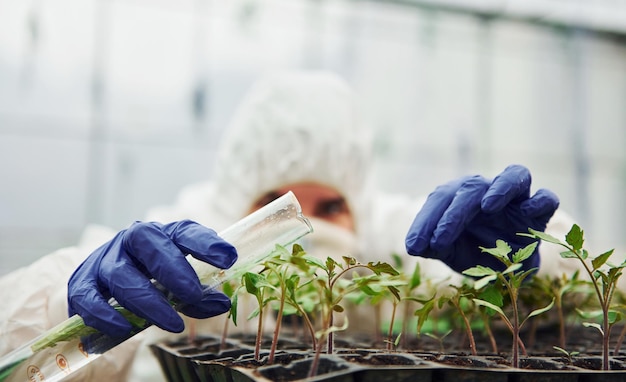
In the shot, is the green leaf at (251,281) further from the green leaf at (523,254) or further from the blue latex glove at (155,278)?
the green leaf at (523,254)

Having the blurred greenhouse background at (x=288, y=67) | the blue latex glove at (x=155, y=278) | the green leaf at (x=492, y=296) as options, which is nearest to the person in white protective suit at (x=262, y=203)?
the blue latex glove at (x=155, y=278)

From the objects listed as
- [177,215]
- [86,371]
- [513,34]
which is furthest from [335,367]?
[513,34]

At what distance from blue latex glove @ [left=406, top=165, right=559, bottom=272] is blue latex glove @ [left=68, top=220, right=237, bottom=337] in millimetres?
287

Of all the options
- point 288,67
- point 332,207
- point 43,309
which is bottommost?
point 43,309

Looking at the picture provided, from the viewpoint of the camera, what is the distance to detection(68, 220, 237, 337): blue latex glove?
0.70m

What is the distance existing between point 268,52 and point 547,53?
10.2 ft

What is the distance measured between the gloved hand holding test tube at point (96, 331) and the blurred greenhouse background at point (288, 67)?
3795 mm

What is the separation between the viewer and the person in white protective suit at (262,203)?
0.72 m

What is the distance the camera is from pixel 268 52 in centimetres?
502

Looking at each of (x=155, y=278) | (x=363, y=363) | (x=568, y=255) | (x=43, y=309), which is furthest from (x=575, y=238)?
(x=43, y=309)

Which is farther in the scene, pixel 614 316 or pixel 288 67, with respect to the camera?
pixel 288 67

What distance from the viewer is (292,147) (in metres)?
1.86

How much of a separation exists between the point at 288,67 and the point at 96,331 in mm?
4563

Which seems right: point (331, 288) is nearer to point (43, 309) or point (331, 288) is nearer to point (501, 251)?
point (501, 251)
